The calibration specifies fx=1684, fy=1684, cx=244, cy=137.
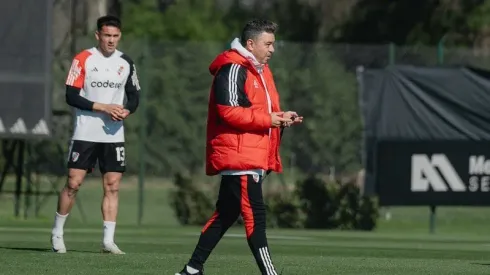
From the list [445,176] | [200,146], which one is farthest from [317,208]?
[200,146]

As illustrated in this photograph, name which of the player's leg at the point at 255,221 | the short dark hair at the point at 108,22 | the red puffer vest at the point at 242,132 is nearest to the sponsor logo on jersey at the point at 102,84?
the short dark hair at the point at 108,22

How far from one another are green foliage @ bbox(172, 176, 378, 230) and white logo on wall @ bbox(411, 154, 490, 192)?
0.96 metres

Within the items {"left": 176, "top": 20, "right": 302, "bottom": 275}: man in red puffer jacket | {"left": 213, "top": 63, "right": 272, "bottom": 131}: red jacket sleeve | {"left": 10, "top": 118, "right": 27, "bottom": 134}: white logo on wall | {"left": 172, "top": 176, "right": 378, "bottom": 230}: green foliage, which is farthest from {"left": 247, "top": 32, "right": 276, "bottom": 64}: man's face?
{"left": 172, "top": 176, "right": 378, "bottom": 230}: green foliage

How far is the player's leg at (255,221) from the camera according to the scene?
447 inches

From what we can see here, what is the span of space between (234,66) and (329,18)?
1532 inches

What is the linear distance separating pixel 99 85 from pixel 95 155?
626mm

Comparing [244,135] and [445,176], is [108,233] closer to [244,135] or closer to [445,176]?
[244,135]

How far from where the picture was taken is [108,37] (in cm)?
1448

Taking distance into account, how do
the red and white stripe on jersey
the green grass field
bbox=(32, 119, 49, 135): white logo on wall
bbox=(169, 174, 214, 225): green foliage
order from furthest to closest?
bbox=(169, 174, 214, 225): green foliage < bbox=(32, 119, 49, 135): white logo on wall < the red and white stripe on jersey < the green grass field

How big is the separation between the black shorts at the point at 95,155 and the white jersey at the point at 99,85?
46mm

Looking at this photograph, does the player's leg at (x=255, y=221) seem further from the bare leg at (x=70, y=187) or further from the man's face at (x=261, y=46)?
the bare leg at (x=70, y=187)

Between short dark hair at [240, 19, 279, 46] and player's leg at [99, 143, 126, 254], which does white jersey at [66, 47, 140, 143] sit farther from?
short dark hair at [240, 19, 279, 46]

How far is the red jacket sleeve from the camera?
11.2 meters

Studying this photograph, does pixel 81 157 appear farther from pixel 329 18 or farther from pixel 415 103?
pixel 329 18
